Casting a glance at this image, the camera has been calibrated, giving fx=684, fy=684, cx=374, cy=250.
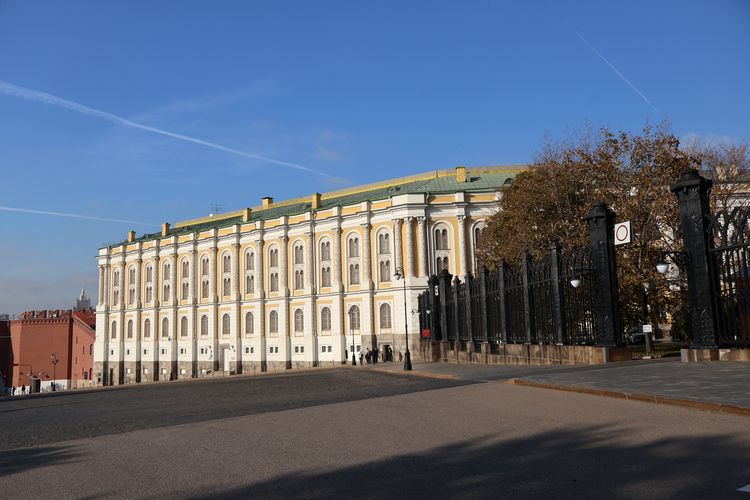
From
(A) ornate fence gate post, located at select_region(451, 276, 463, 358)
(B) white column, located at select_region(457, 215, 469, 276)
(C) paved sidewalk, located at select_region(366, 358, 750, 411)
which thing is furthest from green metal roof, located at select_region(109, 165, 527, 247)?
(C) paved sidewalk, located at select_region(366, 358, 750, 411)

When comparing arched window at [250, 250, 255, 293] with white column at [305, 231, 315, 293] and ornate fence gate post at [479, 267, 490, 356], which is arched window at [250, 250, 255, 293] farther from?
ornate fence gate post at [479, 267, 490, 356]

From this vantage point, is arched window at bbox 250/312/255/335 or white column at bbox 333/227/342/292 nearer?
white column at bbox 333/227/342/292

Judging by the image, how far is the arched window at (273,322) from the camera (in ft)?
240

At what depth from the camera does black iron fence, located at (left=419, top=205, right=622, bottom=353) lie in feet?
66.9

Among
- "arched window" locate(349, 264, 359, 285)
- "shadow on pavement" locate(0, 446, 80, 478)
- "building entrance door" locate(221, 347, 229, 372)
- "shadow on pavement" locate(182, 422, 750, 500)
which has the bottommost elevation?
"building entrance door" locate(221, 347, 229, 372)

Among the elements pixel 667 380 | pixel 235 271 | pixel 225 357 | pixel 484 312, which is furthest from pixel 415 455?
pixel 225 357

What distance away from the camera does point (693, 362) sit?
59.0 feet

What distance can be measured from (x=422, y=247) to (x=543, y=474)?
58.3 metres

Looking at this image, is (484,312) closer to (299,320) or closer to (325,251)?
(325,251)

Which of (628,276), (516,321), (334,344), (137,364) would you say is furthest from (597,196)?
(137,364)

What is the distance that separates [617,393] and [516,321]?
13.4 metres

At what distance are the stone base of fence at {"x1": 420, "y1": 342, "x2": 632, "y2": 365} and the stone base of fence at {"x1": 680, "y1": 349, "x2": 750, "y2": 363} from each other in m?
2.16

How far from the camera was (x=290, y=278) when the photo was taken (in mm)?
72812

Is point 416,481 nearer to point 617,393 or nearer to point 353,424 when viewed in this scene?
point 353,424
